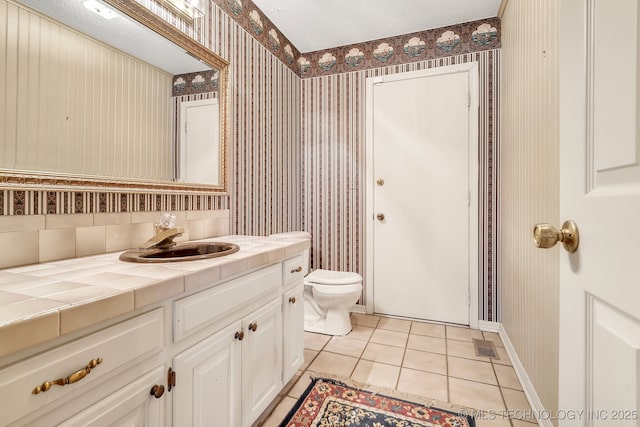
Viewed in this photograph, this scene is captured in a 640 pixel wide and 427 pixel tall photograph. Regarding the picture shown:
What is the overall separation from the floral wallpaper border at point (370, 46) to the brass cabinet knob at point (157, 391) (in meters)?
2.13

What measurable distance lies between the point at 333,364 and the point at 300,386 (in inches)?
12.1

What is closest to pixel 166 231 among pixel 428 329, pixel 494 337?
pixel 428 329

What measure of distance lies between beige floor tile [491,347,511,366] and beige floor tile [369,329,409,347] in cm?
60

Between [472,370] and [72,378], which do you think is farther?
[472,370]

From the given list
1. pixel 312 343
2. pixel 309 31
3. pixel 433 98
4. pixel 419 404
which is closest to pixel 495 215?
pixel 433 98

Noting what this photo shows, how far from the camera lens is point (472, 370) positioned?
187cm

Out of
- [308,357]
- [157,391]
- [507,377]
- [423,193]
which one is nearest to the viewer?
[157,391]

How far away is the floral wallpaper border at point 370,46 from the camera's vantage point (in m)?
2.27

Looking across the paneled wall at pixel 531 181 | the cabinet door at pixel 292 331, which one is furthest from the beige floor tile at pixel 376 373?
the paneled wall at pixel 531 181

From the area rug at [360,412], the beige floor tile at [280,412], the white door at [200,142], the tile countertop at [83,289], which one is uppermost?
the white door at [200,142]

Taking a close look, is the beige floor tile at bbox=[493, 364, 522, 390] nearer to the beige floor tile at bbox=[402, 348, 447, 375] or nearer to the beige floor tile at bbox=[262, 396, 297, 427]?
the beige floor tile at bbox=[402, 348, 447, 375]

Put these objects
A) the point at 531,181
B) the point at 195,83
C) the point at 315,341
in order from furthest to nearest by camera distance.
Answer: the point at 315,341, the point at 195,83, the point at 531,181

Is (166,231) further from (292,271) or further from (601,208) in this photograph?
(601,208)

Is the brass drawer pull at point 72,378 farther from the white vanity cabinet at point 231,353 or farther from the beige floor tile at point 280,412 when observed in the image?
the beige floor tile at point 280,412
